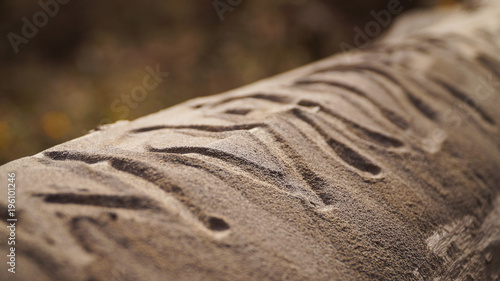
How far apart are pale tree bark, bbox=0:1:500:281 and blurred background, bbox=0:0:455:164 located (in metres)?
2.53

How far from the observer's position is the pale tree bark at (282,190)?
0.83 m

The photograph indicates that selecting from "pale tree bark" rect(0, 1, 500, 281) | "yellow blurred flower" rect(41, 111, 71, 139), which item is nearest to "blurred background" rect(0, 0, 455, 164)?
"yellow blurred flower" rect(41, 111, 71, 139)

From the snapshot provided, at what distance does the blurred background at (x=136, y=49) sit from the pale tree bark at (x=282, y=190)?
2525 millimetres

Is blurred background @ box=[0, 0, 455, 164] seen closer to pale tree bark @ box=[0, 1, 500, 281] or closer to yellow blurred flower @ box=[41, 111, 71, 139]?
yellow blurred flower @ box=[41, 111, 71, 139]

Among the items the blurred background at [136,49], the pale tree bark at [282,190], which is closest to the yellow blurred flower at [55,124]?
the blurred background at [136,49]

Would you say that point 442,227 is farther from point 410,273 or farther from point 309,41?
point 309,41

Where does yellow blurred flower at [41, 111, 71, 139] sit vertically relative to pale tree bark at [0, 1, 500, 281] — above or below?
above

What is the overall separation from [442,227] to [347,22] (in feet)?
13.9

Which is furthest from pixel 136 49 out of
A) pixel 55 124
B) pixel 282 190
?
pixel 282 190

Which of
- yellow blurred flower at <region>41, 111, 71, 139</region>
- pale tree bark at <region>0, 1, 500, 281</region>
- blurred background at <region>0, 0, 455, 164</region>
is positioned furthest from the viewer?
blurred background at <region>0, 0, 455, 164</region>

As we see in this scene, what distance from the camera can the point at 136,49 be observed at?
441cm

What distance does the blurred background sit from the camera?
12.9ft

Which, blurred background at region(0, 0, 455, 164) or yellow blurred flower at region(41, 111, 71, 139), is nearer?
yellow blurred flower at region(41, 111, 71, 139)

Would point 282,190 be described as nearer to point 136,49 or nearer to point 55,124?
point 55,124
